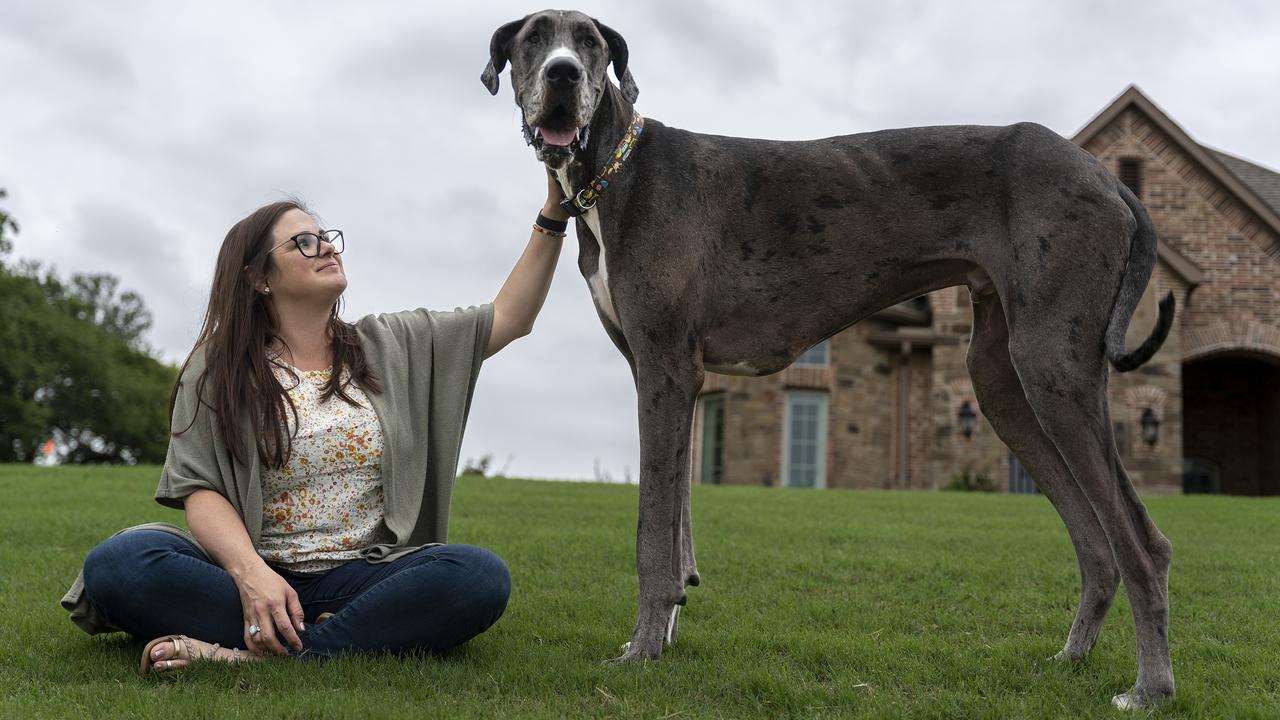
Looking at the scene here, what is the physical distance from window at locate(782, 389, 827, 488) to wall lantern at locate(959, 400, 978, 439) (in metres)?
2.50

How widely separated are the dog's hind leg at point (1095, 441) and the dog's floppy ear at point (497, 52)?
6.52 feet

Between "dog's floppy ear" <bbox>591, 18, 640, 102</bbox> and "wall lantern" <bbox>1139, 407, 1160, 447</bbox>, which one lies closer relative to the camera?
"dog's floppy ear" <bbox>591, 18, 640, 102</bbox>

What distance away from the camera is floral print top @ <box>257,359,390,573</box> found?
406 centimetres

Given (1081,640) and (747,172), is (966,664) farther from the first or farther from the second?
(747,172)

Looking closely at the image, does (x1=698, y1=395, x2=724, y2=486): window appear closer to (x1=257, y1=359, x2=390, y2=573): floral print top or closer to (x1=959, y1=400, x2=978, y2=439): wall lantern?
(x1=959, y1=400, x2=978, y2=439): wall lantern

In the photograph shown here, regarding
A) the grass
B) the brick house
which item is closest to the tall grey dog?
the grass

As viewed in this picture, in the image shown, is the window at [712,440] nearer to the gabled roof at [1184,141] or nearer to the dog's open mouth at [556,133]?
the gabled roof at [1184,141]

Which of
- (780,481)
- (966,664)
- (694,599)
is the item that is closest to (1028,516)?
(694,599)

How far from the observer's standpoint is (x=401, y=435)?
4.18 metres

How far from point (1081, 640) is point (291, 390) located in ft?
10.1

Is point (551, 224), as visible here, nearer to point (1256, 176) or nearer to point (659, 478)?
point (659, 478)

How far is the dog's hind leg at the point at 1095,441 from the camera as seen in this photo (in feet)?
11.0

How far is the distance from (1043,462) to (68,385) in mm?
40764

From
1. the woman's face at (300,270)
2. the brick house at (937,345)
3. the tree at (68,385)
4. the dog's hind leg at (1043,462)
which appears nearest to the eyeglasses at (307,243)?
the woman's face at (300,270)
